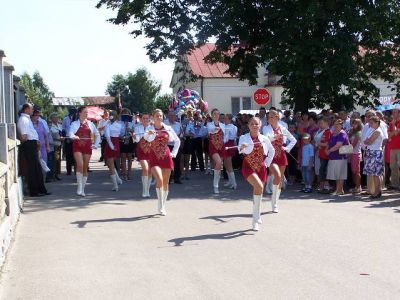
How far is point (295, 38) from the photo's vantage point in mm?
19094

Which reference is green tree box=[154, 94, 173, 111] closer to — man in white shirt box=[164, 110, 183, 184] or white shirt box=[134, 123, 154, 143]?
man in white shirt box=[164, 110, 183, 184]

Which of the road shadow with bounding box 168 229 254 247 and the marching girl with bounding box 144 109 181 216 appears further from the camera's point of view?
the marching girl with bounding box 144 109 181 216

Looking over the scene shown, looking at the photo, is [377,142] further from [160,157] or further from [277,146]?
[160,157]

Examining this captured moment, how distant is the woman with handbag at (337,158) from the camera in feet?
45.3

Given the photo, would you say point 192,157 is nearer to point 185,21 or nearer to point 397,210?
point 185,21

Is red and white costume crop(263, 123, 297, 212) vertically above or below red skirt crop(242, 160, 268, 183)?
above

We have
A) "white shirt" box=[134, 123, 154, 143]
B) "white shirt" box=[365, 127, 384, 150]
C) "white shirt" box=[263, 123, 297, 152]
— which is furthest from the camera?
"white shirt" box=[365, 127, 384, 150]

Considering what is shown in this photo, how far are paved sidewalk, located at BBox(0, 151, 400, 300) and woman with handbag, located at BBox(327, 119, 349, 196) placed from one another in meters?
1.10

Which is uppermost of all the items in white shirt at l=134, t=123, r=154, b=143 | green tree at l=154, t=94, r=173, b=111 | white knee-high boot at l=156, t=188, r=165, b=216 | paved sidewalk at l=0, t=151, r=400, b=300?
green tree at l=154, t=94, r=173, b=111

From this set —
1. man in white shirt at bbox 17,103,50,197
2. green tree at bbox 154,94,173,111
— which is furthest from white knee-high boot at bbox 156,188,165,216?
green tree at bbox 154,94,173,111

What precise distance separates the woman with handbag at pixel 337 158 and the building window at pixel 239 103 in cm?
4119

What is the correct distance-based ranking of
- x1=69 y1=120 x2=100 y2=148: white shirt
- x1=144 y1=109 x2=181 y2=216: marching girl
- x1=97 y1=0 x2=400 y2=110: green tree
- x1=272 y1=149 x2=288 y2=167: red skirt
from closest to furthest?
1. x1=144 y1=109 x2=181 y2=216: marching girl
2. x1=272 y1=149 x2=288 y2=167: red skirt
3. x1=69 y1=120 x2=100 y2=148: white shirt
4. x1=97 y1=0 x2=400 y2=110: green tree

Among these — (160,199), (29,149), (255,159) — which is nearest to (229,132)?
(160,199)

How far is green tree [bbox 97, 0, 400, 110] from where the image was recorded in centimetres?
1870
